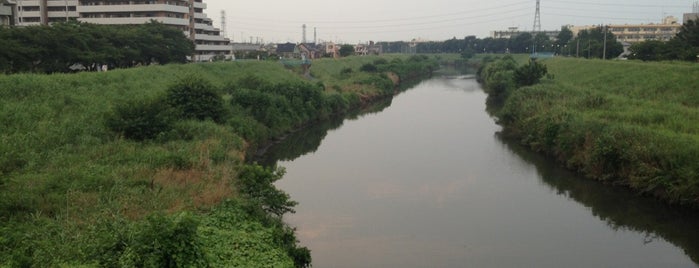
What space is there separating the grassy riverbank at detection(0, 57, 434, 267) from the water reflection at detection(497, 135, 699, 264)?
8412 millimetres

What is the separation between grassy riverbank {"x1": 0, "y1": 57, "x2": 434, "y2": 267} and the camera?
8.11 m

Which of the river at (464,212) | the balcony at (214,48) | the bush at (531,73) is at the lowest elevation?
the river at (464,212)

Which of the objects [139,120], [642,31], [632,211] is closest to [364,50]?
[642,31]

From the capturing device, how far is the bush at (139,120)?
56.0 feet

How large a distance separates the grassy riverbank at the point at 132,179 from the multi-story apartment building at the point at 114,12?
2730 cm

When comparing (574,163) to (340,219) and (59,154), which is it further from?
(59,154)

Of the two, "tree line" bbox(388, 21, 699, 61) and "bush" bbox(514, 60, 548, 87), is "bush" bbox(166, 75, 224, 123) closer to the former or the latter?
"bush" bbox(514, 60, 548, 87)

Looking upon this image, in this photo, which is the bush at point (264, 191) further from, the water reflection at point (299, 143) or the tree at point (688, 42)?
the tree at point (688, 42)

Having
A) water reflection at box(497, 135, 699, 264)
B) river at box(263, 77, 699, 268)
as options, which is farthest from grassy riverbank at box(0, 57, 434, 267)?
water reflection at box(497, 135, 699, 264)

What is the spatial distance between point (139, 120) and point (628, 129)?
14.4 m

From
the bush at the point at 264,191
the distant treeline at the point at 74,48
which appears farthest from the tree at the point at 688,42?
the distant treeline at the point at 74,48

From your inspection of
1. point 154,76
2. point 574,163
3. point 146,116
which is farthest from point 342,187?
point 154,76

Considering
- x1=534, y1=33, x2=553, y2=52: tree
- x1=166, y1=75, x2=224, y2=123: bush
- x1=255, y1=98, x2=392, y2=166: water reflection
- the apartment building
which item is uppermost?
x1=534, y1=33, x2=553, y2=52: tree

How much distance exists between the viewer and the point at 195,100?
2088 centimetres
